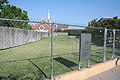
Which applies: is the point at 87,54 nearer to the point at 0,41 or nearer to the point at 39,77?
the point at 39,77

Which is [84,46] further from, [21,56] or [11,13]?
[11,13]

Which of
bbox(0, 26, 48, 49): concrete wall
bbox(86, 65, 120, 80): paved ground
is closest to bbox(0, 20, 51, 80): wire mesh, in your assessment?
bbox(0, 26, 48, 49): concrete wall

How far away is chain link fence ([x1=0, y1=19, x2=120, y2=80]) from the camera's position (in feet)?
12.8

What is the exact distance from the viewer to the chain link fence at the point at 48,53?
3.90 meters

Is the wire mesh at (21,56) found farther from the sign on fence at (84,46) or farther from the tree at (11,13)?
the tree at (11,13)

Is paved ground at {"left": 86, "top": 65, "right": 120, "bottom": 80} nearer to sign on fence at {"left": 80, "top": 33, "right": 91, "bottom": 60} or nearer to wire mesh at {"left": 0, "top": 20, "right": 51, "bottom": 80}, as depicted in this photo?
sign on fence at {"left": 80, "top": 33, "right": 91, "bottom": 60}

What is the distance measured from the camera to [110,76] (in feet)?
15.8

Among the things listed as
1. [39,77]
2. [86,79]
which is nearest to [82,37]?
[86,79]

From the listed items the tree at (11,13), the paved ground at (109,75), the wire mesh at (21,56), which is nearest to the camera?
the wire mesh at (21,56)

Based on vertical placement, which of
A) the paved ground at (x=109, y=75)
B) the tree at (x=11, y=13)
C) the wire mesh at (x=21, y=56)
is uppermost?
the tree at (x=11, y=13)

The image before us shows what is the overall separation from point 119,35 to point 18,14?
59.7ft

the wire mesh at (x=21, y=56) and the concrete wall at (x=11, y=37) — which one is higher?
the concrete wall at (x=11, y=37)

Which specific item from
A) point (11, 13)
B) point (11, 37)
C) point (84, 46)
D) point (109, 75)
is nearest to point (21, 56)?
point (84, 46)

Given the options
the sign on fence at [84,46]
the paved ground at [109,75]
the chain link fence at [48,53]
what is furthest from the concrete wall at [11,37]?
the paved ground at [109,75]
